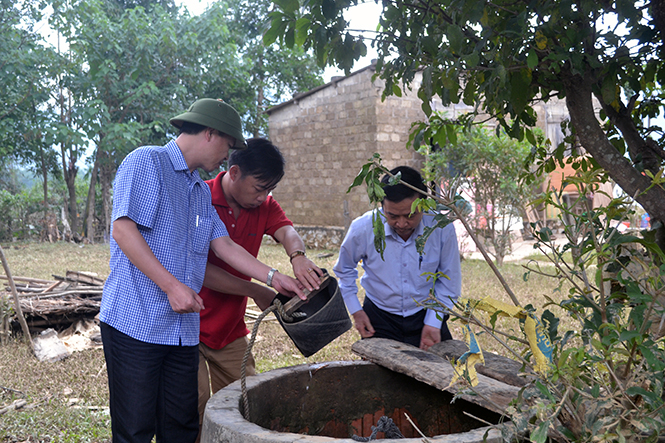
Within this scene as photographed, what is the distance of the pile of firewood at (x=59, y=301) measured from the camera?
19.6ft

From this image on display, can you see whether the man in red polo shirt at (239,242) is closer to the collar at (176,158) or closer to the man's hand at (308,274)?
the man's hand at (308,274)

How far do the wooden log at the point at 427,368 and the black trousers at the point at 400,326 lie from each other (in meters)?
0.46

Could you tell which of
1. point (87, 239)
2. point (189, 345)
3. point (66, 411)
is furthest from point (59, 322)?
point (87, 239)

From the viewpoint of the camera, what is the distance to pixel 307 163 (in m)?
14.5

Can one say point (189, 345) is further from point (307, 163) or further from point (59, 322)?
point (307, 163)

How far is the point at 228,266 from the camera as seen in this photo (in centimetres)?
300

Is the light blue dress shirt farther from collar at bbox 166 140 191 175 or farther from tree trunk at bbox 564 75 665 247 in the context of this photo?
tree trunk at bbox 564 75 665 247

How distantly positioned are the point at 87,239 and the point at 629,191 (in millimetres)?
16597

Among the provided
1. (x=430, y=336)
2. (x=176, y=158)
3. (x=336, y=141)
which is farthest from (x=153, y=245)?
(x=336, y=141)

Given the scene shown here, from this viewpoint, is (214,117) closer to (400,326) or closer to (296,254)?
(296,254)

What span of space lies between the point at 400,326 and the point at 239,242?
103 centimetres

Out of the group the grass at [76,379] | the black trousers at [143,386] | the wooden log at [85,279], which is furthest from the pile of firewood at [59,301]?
the black trousers at [143,386]

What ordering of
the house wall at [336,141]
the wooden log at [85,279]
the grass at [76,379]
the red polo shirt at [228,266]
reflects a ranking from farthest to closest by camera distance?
the house wall at [336,141], the wooden log at [85,279], the grass at [76,379], the red polo shirt at [228,266]

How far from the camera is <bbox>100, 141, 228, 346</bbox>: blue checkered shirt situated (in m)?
2.29
